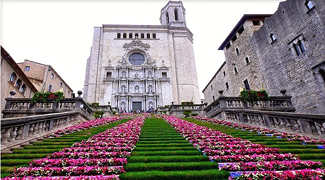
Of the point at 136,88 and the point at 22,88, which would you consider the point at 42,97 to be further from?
the point at 136,88

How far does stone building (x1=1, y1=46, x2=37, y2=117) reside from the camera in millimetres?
16150

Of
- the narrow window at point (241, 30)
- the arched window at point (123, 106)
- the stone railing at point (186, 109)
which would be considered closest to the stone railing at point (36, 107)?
the stone railing at point (186, 109)

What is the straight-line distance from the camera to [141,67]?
124ft

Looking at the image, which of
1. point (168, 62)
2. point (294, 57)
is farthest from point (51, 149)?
point (168, 62)

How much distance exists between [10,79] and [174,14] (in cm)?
4316

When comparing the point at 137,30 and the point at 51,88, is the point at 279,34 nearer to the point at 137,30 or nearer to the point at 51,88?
the point at 137,30

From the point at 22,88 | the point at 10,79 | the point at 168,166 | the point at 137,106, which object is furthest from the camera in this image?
the point at 137,106

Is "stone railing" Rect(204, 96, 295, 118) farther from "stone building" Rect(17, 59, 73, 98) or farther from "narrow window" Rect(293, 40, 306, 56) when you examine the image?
"stone building" Rect(17, 59, 73, 98)

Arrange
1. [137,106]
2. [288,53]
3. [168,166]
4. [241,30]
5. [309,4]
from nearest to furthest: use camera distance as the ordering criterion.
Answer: [168,166] < [309,4] < [288,53] < [241,30] < [137,106]

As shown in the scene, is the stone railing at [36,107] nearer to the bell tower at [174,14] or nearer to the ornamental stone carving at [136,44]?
the ornamental stone carving at [136,44]

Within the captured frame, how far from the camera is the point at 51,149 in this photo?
4402 millimetres

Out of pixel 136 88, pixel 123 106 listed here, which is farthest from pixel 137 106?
pixel 136 88

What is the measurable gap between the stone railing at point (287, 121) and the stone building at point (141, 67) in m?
25.5

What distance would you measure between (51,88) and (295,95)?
1475 inches
